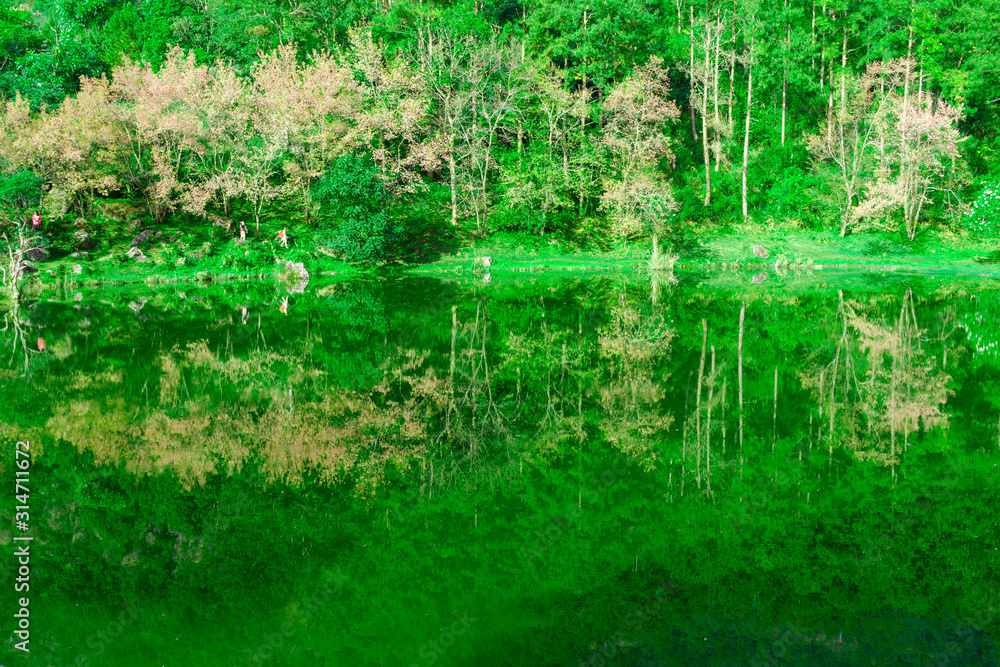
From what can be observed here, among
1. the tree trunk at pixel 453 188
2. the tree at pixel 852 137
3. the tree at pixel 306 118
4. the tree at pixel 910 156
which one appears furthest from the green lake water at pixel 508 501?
the tree at pixel 852 137

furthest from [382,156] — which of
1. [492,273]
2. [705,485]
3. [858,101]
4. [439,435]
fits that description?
[705,485]

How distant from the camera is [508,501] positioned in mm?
10484

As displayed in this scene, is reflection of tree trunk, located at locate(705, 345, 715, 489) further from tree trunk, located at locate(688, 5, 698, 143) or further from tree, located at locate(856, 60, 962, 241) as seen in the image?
tree trunk, located at locate(688, 5, 698, 143)

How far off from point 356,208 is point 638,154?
683 inches

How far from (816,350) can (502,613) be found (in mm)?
15245

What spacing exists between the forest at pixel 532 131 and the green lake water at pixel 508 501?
24.7 m

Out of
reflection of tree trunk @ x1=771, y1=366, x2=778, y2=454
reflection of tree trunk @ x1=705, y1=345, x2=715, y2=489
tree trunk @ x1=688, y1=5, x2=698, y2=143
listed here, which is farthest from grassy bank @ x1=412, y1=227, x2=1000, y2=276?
reflection of tree trunk @ x1=771, y1=366, x2=778, y2=454

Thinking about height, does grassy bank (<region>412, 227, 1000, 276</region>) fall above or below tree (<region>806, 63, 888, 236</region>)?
below

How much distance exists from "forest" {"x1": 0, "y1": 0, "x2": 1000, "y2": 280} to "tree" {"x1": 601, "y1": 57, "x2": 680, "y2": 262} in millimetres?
185

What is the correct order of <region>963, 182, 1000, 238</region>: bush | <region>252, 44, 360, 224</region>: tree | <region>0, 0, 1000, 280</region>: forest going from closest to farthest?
<region>963, 182, 1000, 238</region>: bush < <region>0, 0, 1000, 280</region>: forest < <region>252, 44, 360, 224</region>: tree

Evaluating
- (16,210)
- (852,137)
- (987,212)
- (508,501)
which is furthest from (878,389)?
(852,137)

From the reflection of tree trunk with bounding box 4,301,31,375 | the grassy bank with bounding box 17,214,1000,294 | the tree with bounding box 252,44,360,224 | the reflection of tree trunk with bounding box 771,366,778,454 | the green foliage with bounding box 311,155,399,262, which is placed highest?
the tree with bounding box 252,44,360,224

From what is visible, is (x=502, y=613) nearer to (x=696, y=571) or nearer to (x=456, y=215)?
(x=696, y=571)

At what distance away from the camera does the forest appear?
44.0 meters
